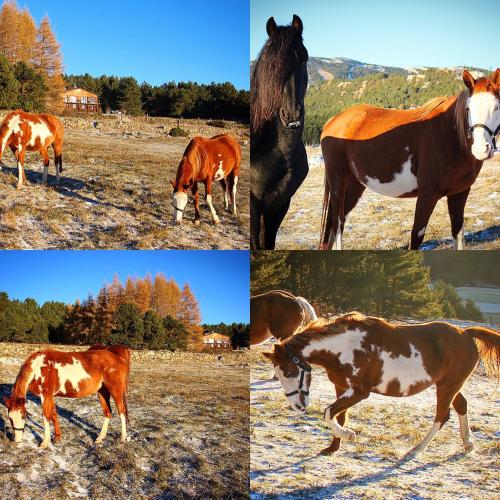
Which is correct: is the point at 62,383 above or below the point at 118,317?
below

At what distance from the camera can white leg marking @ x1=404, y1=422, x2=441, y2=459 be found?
4.60 metres

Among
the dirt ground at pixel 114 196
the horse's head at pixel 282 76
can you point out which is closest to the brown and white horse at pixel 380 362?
the dirt ground at pixel 114 196

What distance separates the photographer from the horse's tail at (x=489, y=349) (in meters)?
4.63

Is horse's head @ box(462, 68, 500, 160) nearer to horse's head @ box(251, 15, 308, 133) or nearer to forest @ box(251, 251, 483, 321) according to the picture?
forest @ box(251, 251, 483, 321)

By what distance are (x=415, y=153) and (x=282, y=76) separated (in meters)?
1.01

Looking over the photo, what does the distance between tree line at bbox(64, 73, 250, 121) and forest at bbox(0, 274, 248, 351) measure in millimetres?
1217

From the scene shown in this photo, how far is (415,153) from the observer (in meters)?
4.52

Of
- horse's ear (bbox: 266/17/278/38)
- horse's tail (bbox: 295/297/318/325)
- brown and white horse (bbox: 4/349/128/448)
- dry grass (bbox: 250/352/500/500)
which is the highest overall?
horse's ear (bbox: 266/17/278/38)

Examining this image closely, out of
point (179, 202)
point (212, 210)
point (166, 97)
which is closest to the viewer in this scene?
point (179, 202)

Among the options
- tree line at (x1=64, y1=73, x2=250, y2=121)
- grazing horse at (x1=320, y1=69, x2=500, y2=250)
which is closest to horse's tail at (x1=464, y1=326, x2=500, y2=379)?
grazing horse at (x1=320, y1=69, x2=500, y2=250)

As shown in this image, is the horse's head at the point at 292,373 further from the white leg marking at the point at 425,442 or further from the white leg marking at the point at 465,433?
the white leg marking at the point at 465,433

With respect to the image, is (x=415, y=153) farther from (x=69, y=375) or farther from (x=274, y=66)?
(x=69, y=375)

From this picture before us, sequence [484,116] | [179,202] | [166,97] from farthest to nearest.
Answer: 1. [166,97]
2. [179,202]
3. [484,116]

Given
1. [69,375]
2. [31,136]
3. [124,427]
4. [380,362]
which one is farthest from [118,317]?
[380,362]
